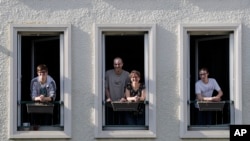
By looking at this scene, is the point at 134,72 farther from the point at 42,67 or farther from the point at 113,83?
the point at 42,67

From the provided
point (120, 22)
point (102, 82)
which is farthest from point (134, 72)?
point (120, 22)

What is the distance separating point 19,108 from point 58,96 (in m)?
0.77

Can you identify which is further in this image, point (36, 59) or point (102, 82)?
point (36, 59)

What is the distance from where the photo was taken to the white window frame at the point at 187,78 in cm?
5441

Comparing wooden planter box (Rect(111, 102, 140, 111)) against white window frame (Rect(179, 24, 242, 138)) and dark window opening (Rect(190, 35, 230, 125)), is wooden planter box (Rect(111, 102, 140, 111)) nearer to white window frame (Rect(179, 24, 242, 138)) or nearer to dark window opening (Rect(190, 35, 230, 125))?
white window frame (Rect(179, 24, 242, 138))

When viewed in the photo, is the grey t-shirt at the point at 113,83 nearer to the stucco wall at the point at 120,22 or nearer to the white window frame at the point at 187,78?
the stucco wall at the point at 120,22

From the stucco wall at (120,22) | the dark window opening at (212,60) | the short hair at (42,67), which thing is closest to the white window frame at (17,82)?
the stucco wall at (120,22)

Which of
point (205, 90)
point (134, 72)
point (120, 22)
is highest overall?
point (120, 22)

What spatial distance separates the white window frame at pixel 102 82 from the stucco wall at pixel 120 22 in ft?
A: 0.35

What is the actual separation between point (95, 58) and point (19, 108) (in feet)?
5.63

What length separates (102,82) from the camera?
179 ft

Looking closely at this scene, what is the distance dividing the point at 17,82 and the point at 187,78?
3.21m

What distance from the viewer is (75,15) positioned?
54.4 m

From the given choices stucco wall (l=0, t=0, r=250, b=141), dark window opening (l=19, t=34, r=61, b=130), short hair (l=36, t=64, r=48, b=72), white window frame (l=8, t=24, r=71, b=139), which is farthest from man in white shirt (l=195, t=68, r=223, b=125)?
short hair (l=36, t=64, r=48, b=72)
